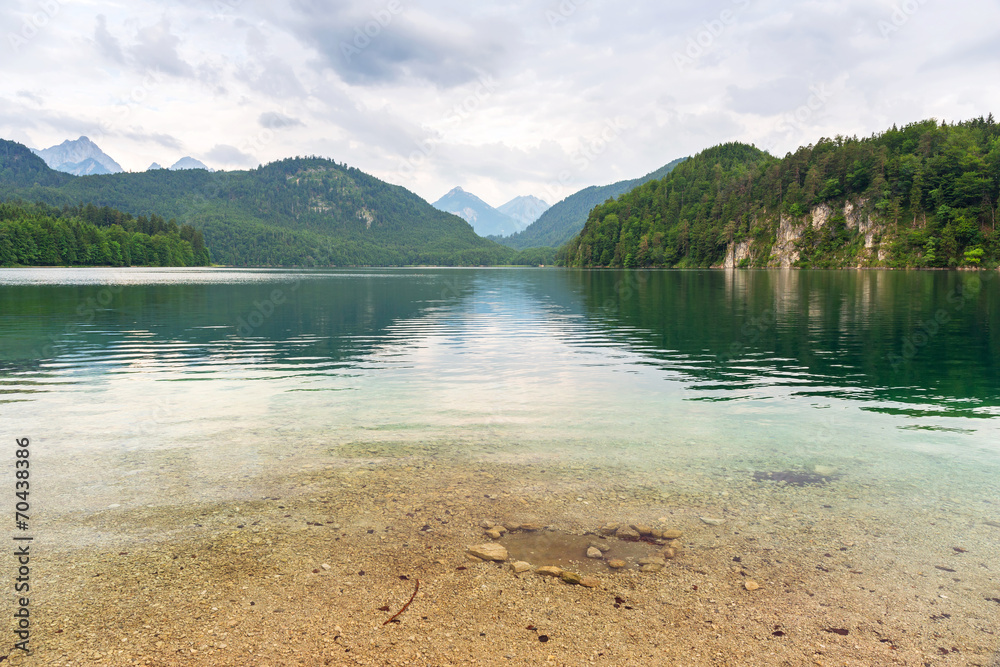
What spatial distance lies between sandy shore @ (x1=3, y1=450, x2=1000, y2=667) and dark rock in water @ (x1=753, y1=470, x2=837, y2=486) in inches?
16.6

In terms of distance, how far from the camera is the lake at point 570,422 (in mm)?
10461

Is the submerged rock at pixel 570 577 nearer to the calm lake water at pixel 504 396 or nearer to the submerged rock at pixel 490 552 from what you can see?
the submerged rock at pixel 490 552

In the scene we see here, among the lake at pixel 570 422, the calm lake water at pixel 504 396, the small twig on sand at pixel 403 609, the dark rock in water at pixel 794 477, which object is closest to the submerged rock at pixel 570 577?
the lake at pixel 570 422

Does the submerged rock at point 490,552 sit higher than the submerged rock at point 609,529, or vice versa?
the submerged rock at point 490,552

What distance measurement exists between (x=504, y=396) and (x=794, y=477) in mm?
11026

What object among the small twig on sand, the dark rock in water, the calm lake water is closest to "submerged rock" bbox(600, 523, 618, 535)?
→ the small twig on sand

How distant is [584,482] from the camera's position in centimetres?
1193

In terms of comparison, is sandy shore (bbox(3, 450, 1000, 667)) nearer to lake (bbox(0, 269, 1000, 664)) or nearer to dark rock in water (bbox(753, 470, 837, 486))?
lake (bbox(0, 269, 1000, 664))

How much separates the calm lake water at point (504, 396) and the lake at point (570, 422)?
0.39ft

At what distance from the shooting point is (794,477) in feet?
40.4

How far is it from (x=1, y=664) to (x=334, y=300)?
69852mm

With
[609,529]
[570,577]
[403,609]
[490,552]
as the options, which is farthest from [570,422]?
[403,609]

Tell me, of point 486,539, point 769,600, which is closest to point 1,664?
point 486,539

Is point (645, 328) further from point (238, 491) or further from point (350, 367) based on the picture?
point (238, 491)
